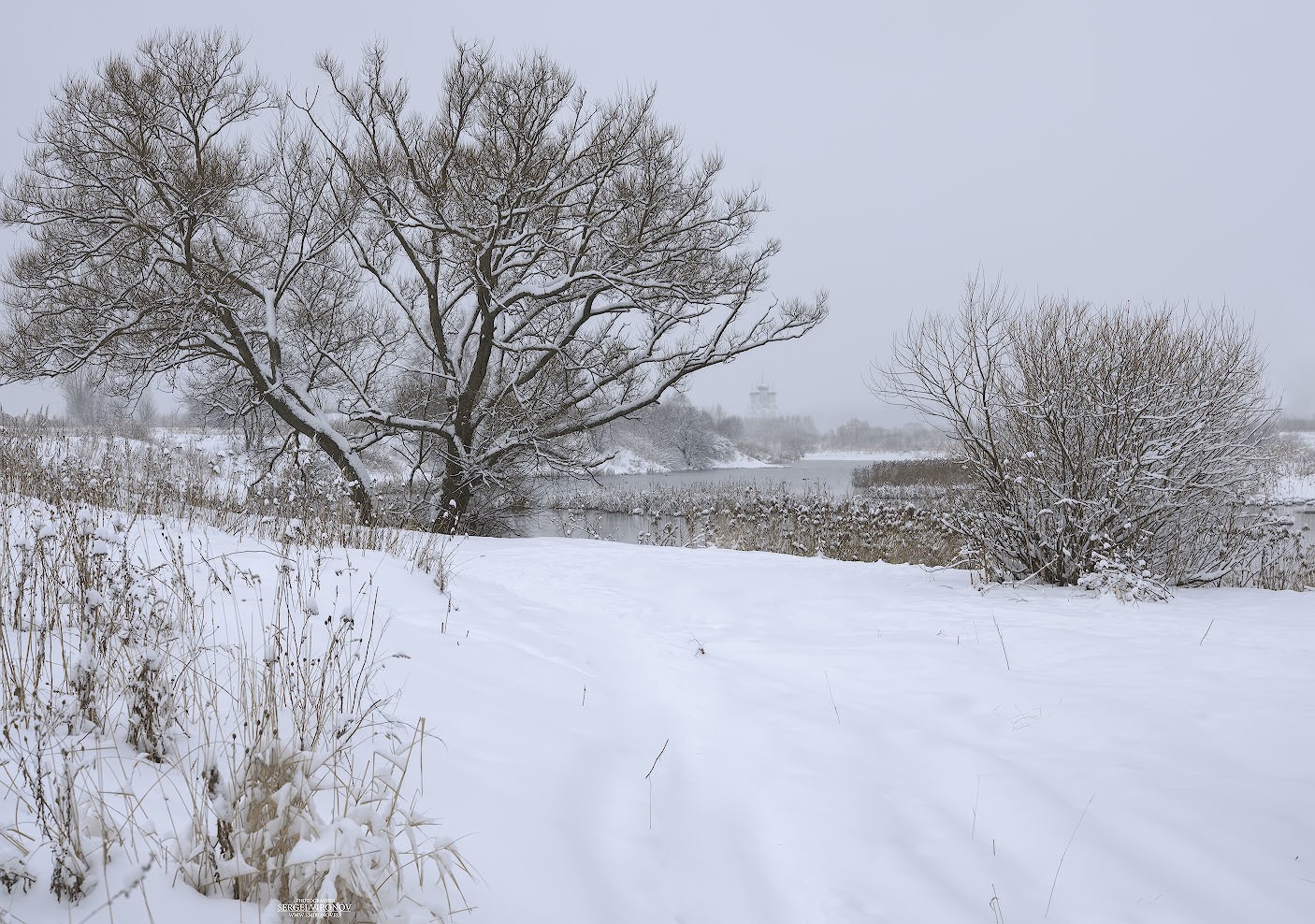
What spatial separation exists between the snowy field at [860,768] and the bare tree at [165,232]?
6932 millimetres

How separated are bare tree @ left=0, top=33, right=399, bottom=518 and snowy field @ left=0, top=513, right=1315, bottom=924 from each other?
22.7 ft

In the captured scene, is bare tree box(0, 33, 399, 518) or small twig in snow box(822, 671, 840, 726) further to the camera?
bare tree box(0, 33, 399, 518)

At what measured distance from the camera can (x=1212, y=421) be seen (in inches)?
250

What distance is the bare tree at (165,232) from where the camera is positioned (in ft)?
32.7

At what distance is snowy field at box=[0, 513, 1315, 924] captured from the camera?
75.0 inches

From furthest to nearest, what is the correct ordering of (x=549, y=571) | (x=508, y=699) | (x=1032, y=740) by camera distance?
(x=549, y=571), (x=508, y=699), (x=1032, y=740)

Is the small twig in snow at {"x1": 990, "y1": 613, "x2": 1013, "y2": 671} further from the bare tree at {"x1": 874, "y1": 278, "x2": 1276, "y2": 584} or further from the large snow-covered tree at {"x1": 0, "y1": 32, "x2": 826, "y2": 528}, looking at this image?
the large snow-covered tree at {"x1": 0, "y1": 32, "x2": 826, "y2": 528}

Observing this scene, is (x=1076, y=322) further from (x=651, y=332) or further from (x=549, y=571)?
(x=651, y=332)

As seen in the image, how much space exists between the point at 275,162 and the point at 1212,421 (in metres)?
14.4

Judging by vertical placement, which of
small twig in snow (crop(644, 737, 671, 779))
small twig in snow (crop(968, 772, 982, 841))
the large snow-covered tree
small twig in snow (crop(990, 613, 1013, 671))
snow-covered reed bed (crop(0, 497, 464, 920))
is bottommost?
small twig in snow (crop(644, 737, 671, 779))

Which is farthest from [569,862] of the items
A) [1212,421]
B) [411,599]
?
[1212,421]

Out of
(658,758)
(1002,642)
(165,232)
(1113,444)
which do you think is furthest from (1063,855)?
(165,232)

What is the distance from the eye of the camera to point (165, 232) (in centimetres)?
1045

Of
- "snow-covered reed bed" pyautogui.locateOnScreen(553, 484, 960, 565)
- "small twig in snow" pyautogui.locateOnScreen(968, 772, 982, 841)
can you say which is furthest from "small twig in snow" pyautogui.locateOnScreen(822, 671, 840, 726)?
"snow-covered reed bed" pyautogui.locateOnScreen(553, 484, 960, 565)
